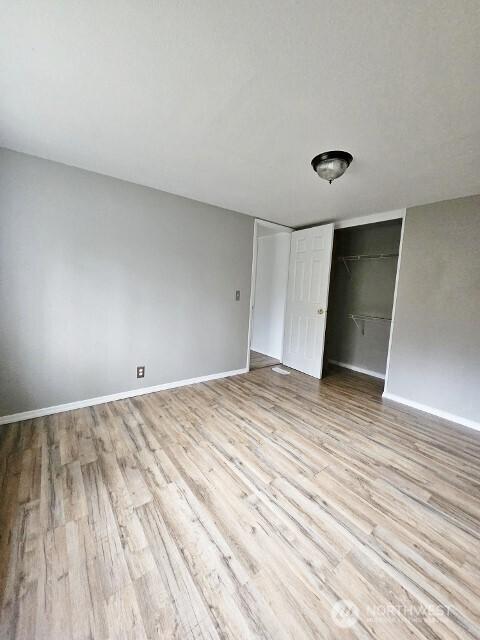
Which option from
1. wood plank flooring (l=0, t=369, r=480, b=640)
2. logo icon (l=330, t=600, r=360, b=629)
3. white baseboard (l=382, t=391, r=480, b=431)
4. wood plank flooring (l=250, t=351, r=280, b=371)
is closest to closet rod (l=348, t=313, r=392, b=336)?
white baseboard (l=382, t=391, r=480, b=431)

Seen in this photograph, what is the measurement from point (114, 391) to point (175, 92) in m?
2.56

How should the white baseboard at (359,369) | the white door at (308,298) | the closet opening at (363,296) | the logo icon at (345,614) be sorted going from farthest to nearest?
the white baseboard at (359,369) < the closet opening at (363,296) < the white door at (308,298) < the logo icon at (345,614)

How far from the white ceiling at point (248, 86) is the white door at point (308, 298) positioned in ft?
4.45

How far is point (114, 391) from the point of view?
2680 mm

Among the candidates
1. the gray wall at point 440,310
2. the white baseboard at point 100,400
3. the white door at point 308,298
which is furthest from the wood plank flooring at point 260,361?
the gray wall at point 440,310

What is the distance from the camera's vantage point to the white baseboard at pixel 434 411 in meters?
2.50

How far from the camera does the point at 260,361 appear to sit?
4.35 m

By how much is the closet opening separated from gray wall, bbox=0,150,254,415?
1.85m

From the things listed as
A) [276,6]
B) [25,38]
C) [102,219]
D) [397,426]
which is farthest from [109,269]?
[397,426]

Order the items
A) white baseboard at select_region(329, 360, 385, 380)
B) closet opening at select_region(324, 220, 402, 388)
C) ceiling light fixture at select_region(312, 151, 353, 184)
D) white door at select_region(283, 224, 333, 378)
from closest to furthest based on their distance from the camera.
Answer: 1. ceiling light fixture at select_region(312, 151, 353, 184)
2. white door at select_region(283, 224, 333, 378)
3. closet opening at select_region(324, 220, 402, 388)
4. white baseboard at select_region(329, 360, 385, 380)

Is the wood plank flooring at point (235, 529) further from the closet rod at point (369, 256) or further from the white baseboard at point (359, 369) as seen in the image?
the closet rod at point (369, 256)

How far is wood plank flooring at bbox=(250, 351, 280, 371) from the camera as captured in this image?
4102mm

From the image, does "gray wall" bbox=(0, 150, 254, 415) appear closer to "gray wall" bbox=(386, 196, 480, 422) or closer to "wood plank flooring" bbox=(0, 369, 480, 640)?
"wood plank flooring" bbox=(0, 369, 480, 640)

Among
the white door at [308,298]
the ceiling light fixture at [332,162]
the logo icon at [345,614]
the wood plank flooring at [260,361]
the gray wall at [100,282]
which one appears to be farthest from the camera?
the wood plank flooring at [260,361]
